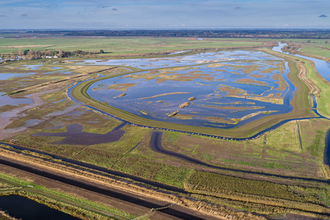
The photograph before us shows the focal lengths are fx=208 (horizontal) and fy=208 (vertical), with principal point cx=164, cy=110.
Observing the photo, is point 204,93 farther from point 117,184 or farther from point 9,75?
point 9,75

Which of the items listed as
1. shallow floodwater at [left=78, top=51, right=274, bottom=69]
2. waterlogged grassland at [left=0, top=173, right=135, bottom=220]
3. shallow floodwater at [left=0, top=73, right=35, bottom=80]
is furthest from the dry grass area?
shallow floodwater at [left=78, top=51, right=274, bottom=69]

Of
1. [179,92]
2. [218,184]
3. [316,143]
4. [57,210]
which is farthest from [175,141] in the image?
[179,92]

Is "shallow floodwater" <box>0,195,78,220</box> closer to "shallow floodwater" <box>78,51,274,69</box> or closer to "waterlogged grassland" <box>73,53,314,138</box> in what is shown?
"waterlogged grassland" <box>73,53,314,138</box>

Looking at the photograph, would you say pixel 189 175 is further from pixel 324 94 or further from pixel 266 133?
pixel 324 94

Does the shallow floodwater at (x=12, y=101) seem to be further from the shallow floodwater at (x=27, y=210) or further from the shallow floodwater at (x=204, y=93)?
the shallow floodwater at (x=27, y=210)

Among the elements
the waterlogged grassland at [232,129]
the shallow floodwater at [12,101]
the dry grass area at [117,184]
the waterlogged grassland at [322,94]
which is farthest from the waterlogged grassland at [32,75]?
the waterlogged grassland at [322,94]
